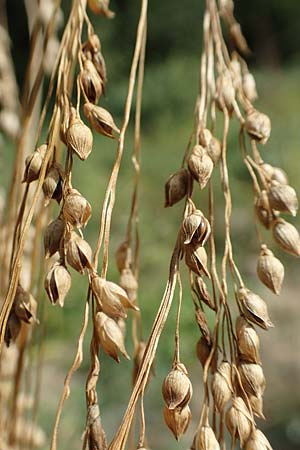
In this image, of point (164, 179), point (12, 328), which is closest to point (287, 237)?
point (12, 328)

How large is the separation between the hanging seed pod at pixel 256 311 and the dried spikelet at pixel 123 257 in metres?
0.08

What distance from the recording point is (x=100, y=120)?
1.01 ft

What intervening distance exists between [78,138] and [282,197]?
0.10 metres

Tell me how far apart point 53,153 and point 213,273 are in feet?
0.26

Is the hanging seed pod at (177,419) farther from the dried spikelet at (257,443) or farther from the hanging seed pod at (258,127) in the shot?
the hanging seed pod at (258,127)

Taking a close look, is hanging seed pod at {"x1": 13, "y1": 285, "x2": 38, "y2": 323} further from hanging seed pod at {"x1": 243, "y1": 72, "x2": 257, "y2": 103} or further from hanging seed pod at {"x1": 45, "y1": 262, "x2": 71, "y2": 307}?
hanging seed pod at {"x1": 243, "y1": 72, "x2": 257, "y2": 103}

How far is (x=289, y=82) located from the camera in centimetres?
373

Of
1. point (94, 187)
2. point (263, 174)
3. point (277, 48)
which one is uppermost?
point (277, 48)

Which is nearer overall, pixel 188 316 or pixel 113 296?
pixel 113 296

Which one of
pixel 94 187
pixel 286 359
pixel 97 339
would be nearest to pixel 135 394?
pixel 97 339

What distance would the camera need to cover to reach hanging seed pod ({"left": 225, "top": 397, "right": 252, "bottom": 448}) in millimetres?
291

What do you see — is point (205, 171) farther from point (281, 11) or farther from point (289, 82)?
point (281, 11)

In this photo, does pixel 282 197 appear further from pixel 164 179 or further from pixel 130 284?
pixel 164 179

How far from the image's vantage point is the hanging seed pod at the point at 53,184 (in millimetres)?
292
